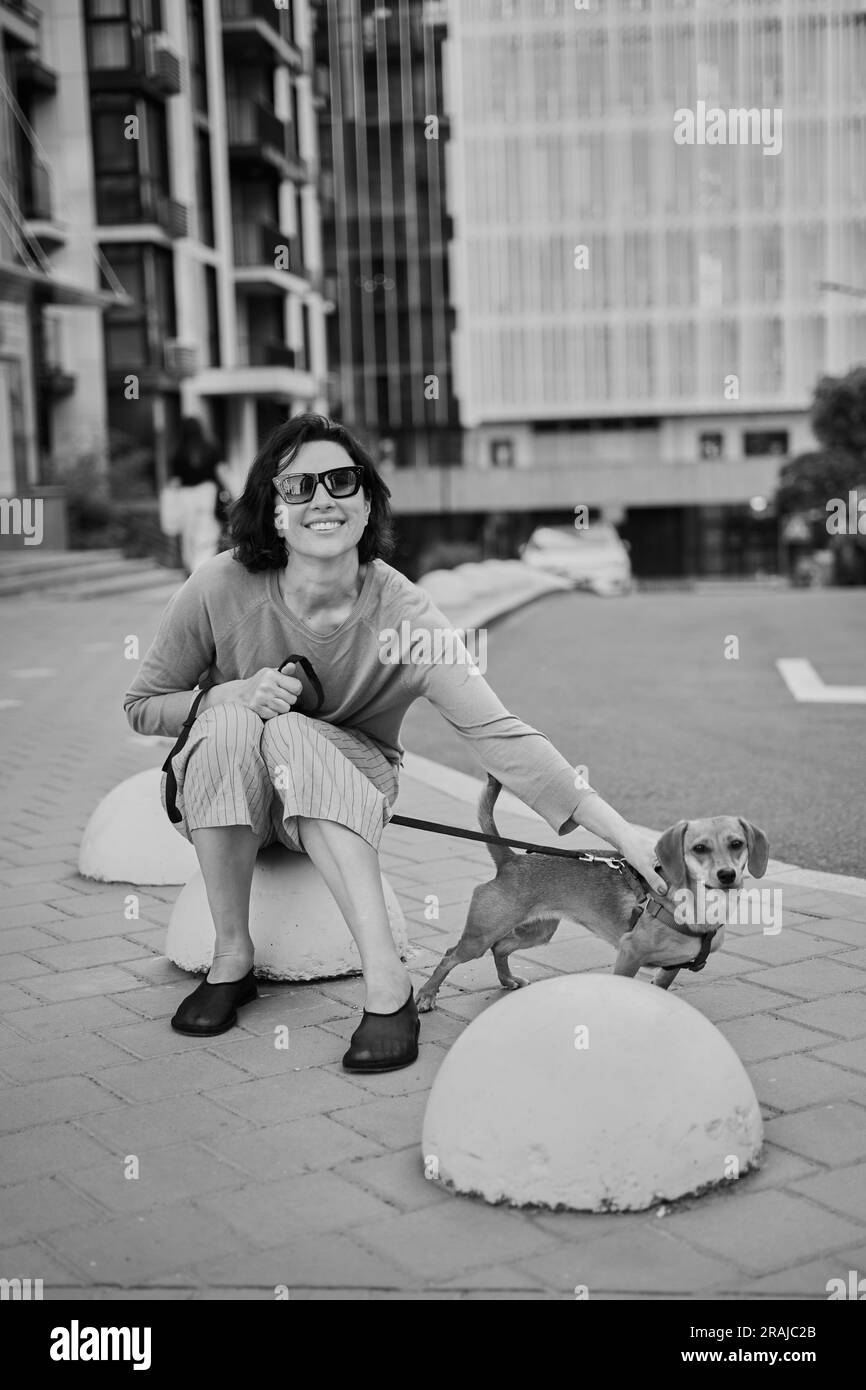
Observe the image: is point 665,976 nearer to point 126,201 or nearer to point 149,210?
point 126,201

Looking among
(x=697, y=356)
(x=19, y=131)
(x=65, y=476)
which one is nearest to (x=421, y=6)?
(x=697, y=356)

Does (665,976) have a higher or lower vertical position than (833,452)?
lower

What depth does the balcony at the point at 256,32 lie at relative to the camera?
43656 mm

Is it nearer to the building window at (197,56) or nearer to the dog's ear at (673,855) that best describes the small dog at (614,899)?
the dog's ear at (673,855)

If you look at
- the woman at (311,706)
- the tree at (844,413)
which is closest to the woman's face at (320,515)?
the woman at (311,706)

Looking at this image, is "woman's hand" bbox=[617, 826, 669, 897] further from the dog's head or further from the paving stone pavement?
the paving stone pavement

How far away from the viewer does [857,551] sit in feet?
127

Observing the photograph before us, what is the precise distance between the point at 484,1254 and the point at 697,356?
60976 millimetres

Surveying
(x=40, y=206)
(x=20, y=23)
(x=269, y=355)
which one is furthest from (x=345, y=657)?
(x=269, y=355)

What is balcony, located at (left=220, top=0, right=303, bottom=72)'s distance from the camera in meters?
43.7

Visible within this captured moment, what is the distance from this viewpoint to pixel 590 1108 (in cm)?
301

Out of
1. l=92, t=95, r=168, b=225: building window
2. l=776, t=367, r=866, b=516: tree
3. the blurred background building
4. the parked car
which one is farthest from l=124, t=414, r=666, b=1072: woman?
the blurred background building

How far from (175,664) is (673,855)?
4.79 ft

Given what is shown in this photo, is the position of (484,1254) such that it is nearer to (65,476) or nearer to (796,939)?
(796,939)
